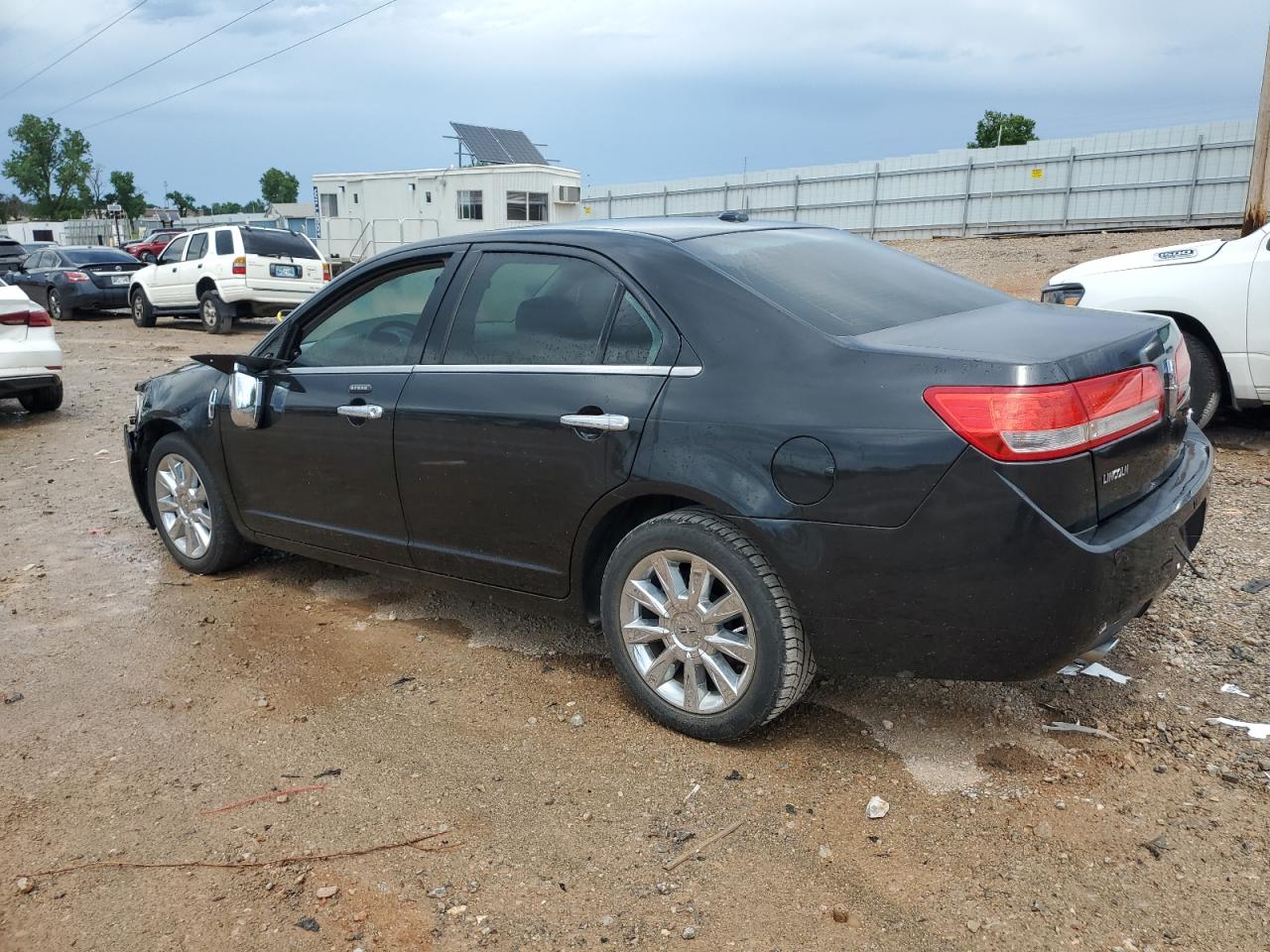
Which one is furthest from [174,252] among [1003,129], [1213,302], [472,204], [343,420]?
[1003,129]

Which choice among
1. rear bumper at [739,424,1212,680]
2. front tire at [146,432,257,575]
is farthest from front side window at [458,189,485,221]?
rear bumper at [739,424,1212,680]

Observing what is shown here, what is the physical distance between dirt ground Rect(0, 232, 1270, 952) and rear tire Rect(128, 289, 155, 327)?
1596 centimetres

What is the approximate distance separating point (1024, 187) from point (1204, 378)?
2234 centimetres

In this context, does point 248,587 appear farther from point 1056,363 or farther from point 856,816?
point 1056,363

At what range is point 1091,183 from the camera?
2631 centimetres

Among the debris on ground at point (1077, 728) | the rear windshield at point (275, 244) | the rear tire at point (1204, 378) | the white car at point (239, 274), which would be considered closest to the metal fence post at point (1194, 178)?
the white car at point (239, 274)

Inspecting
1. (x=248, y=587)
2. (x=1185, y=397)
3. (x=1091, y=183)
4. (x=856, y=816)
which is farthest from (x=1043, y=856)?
(x=1091, y=183)

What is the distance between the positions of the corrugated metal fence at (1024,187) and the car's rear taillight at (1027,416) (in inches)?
775

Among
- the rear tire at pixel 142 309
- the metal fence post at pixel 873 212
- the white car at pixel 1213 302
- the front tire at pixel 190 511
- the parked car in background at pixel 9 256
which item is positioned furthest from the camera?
the metal fence post at pixel 873 212

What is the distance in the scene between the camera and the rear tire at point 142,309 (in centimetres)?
1900

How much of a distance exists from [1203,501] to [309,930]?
3095 millimetres

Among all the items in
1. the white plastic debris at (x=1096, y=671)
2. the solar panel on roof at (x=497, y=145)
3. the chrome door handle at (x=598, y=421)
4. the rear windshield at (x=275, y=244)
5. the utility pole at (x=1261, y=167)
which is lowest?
the white plastic debris at (x=1096, y=671)

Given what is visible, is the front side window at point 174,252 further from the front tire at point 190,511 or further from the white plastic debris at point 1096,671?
the white plastic debris at point 1096,671

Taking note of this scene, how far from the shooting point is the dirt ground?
254cm
